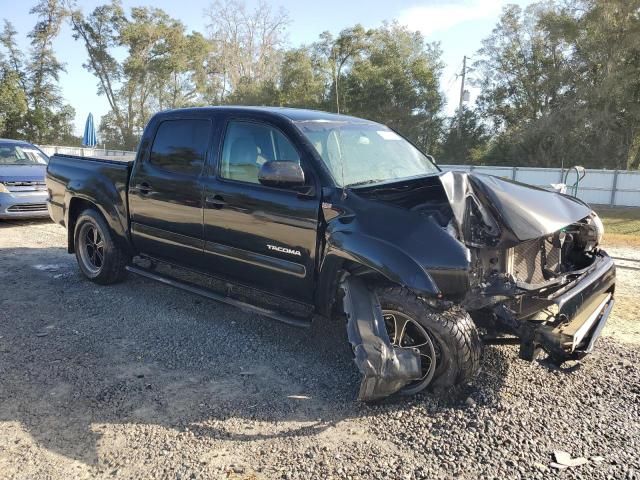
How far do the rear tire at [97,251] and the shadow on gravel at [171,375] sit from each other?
0.39 meters

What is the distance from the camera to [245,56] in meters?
43.2

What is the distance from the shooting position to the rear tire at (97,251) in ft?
18.6

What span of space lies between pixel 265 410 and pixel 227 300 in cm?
123

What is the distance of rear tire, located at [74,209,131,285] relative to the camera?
568 centimetres

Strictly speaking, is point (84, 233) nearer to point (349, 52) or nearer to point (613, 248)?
point (613, 248)

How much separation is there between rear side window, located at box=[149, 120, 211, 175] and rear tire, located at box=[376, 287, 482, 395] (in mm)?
2207

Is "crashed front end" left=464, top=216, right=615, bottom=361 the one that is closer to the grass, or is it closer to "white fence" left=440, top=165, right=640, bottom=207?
the grass

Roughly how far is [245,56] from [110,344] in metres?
42.3

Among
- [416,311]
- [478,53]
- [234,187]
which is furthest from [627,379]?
[478,53]

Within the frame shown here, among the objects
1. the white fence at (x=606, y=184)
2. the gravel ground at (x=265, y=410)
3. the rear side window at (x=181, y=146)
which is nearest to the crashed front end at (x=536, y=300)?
the gravel ground at (x=265, y=410)

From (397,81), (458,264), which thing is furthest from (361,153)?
(397,81)

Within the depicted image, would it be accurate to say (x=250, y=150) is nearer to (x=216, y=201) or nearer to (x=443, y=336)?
(x=216, y=201)

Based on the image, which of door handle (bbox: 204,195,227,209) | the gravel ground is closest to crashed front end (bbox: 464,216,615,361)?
the gravel ground

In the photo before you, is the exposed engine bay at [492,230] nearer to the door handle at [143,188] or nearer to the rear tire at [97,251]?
the door handle at [143,188]
